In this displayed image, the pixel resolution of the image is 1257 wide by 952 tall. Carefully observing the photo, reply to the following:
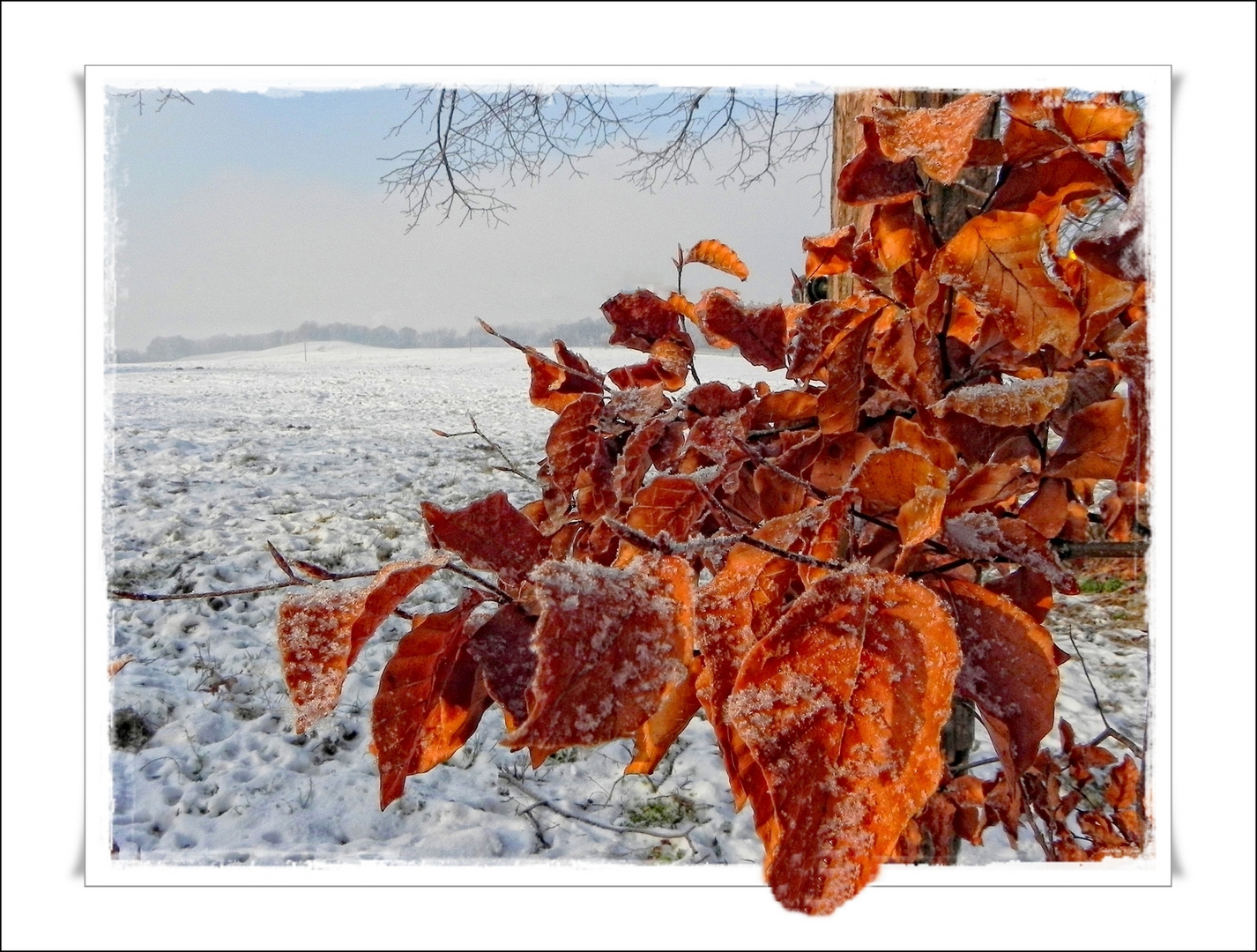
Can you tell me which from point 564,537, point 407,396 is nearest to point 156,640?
point 407,396

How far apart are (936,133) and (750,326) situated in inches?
9.7

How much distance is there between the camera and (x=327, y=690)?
38cm

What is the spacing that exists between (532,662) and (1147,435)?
479 mm

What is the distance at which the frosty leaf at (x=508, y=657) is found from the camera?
16.4 inches

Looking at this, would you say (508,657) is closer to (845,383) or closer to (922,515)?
(922,515)

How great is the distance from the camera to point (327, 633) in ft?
1.28

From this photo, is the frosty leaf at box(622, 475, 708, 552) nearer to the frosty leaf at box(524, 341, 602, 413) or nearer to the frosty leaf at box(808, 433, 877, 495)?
the frosty leaf at box(808, 433, 877, 495)

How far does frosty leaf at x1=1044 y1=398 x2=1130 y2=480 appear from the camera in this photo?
1.73 feet

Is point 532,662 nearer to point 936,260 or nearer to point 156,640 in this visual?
point 936,260

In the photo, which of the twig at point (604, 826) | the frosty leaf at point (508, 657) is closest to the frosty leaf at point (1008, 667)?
the frosty leaf at point (508, 657)

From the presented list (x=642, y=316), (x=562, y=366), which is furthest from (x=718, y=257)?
(x=562, y=366)

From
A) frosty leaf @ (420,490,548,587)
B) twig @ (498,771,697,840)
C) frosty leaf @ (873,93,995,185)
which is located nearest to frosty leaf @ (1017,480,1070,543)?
frosty leaf @ (873,93,995,185)

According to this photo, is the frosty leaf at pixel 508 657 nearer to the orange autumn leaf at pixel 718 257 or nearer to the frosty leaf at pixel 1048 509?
the frosty leaf at pixel 1048 509

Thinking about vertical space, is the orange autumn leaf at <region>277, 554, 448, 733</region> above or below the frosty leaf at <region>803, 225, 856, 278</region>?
below
